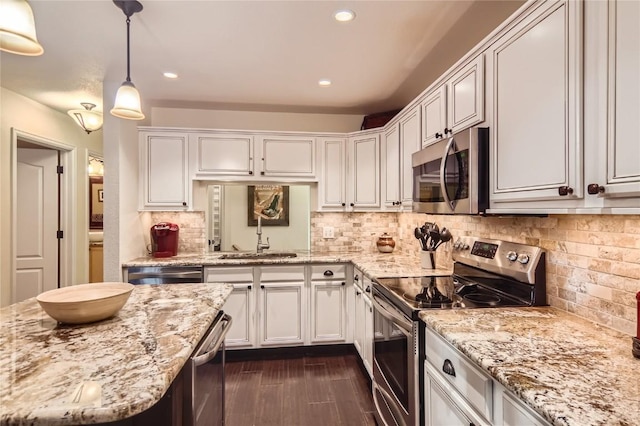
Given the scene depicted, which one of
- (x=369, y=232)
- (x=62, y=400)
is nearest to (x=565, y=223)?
(x=62, y=400)

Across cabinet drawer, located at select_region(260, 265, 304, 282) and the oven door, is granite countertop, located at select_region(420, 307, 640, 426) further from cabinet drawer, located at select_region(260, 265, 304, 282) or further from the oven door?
cabinet drawer, located at select_region(260, 265, 304, 282)

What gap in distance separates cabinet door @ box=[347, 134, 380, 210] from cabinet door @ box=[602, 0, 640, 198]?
7.85 ft

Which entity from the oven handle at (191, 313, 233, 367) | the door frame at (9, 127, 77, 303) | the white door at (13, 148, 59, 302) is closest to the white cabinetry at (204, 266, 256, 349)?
the oven handle at (191, 313, 233, 367)

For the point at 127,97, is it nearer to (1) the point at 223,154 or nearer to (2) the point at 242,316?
(1) the point at 223,154

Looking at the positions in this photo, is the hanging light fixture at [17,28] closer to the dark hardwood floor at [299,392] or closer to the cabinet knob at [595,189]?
the cabinet knob at [595,189]

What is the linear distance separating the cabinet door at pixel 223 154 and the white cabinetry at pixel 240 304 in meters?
0.98

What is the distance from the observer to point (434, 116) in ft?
7.02

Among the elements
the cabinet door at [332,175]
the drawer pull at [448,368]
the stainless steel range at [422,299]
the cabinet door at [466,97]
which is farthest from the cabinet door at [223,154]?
the drawer pull at [448,368]

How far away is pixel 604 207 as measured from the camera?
1.00m

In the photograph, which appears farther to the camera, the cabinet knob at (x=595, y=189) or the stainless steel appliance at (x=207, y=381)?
the stainless steel appliance at (x=207, y=381)

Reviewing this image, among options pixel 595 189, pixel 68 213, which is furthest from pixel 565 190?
pixel 68 213

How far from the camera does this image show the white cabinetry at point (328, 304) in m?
3.12

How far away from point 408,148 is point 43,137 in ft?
12.8

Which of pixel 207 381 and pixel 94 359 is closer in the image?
pixel 94 359
